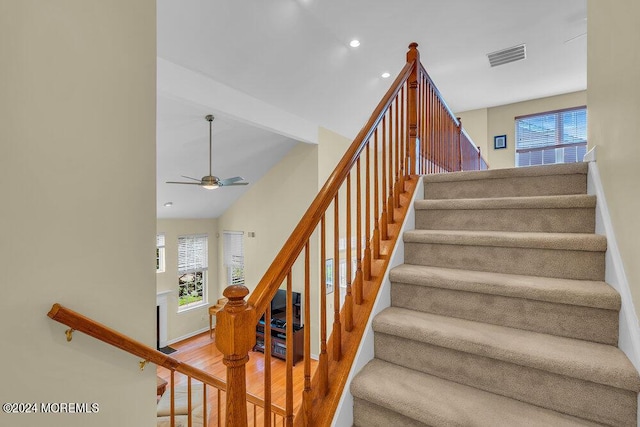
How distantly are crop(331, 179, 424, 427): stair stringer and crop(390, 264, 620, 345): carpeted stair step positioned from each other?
0.06 m

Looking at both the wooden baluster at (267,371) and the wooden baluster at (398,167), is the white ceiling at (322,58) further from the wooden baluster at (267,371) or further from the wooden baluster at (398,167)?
the wooden baluster at (267,371)

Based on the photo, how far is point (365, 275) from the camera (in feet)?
4.99

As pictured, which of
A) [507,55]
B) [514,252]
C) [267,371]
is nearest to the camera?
[267,371]

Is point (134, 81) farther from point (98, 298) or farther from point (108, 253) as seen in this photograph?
point (98, 298)

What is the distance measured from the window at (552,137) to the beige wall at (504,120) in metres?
0.11

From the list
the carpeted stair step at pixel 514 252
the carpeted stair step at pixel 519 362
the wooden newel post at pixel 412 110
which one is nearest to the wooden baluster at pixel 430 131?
the wooden newel post at pixel 412 110

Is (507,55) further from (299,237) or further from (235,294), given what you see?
(235,294)

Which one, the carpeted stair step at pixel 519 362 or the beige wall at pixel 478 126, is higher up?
the beige wall at pixel 478 126

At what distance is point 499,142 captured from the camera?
671 centimetres

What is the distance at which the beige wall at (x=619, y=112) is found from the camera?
1050 millimetres

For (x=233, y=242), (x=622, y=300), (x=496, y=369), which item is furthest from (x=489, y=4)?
(x=233, y=242)

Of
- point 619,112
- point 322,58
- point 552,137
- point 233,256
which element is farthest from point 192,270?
point 552,137

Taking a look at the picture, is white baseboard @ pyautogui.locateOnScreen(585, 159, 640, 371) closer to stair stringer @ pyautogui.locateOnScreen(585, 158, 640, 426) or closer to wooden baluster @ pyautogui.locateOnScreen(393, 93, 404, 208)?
stair stringer @ pyautogui.locateOnScreen(585, 158, 640, 426)

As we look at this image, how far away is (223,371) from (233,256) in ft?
9.92
